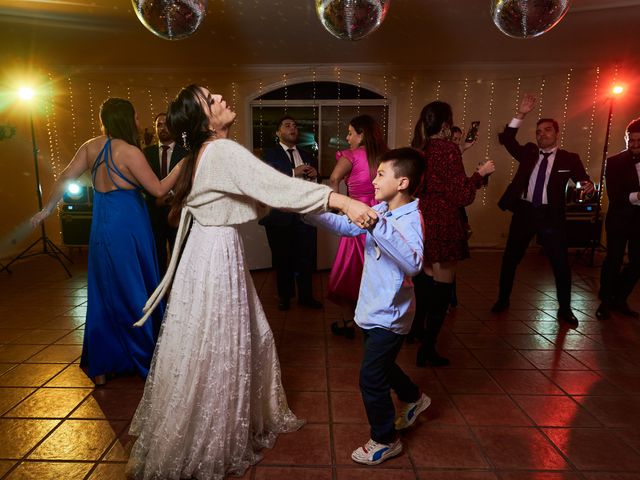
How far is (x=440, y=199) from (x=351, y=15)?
3.72 ft

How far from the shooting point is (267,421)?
78.2 inches

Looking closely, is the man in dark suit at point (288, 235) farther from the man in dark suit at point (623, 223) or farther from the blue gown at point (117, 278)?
the man in dark suit at point (623, 223)

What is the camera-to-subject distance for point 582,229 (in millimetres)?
6059

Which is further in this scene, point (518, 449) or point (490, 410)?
point (490, 410)

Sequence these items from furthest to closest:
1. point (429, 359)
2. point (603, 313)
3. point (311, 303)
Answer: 1. point (311, 303)
2. point (603, 313)
3. point (429, 359)

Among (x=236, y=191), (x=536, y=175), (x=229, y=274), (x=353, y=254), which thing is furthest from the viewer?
(x=536, y=175)

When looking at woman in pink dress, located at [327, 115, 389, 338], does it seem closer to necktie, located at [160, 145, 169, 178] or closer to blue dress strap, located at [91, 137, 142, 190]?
blue dress strap, located at [91, 137, 142, 190]

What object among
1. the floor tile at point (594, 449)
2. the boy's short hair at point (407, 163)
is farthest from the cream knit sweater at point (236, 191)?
the floor tile at point (594, 449)

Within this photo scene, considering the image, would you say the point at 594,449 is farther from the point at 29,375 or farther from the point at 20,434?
the point at 29,375

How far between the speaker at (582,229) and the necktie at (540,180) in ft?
9.76

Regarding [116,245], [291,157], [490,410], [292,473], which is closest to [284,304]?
[291,157]

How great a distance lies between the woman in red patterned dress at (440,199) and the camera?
251 cm

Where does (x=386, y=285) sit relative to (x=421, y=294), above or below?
above

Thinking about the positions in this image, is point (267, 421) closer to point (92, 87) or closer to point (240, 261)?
point (240, 261)
